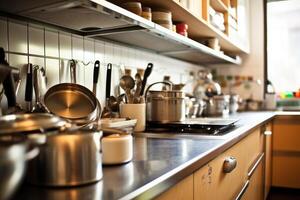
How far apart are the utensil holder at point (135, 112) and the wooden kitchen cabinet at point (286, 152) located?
1840 millimetres

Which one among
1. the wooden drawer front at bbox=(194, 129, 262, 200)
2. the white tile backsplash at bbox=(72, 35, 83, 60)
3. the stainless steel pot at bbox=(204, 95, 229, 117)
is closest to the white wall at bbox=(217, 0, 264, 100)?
the stainless steel pot at bbox=(204, 95, 229, 117)

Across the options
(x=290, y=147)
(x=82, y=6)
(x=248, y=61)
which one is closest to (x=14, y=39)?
(x=82, y=6)

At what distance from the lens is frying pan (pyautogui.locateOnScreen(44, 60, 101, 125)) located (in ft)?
3.83

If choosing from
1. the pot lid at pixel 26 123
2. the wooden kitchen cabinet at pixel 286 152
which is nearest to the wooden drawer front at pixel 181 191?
the pot lid at pixel 26 123

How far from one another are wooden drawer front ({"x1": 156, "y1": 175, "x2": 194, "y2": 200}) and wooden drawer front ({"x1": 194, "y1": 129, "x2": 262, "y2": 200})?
4cm

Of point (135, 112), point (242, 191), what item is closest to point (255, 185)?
point (242, 191)

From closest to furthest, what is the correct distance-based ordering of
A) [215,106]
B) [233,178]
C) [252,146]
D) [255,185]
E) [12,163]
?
[12,163] < [233,178] < [252,146] < [255,185] < [215,106]

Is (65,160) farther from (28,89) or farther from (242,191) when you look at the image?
(242,191)

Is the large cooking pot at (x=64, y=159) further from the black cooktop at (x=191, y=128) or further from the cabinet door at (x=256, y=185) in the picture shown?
the cabinet door at (x=256, y=185)

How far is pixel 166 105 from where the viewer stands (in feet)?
5.40

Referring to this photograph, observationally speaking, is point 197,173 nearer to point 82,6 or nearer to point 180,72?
point 82,6

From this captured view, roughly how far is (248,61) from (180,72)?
120cm

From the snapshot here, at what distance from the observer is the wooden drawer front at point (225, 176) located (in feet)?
3.33

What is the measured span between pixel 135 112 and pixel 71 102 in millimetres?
351
